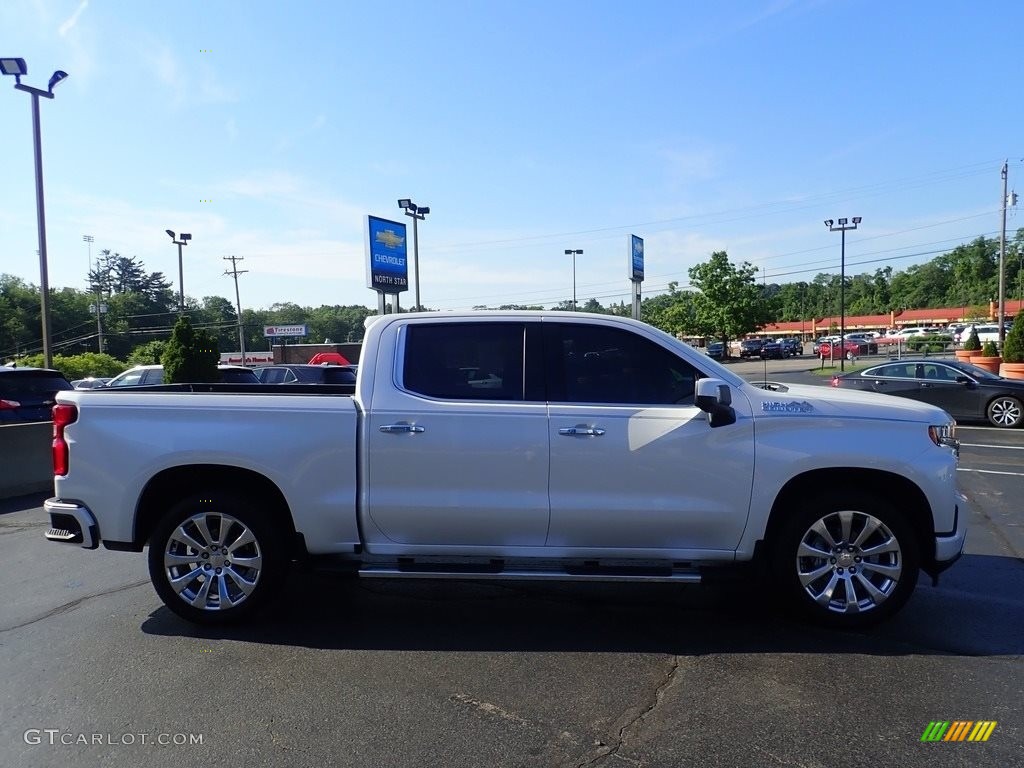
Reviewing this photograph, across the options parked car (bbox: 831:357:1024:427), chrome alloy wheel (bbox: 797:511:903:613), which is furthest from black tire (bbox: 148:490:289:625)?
parked car (bbox: 831:357:1024:427)

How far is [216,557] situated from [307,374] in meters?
15.2

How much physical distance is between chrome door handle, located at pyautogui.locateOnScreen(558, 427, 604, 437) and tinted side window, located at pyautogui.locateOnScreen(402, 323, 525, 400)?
38 centimetres

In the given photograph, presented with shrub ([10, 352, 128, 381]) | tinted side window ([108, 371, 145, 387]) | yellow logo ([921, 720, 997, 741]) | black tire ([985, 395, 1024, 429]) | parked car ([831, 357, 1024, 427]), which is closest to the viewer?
yellow logo ([921, 720, 997, 741])

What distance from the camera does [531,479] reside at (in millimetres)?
4441

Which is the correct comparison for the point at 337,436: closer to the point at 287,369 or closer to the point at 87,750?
the point at 87,750

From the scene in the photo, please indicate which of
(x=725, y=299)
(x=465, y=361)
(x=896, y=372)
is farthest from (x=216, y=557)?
(x=725, y=299)

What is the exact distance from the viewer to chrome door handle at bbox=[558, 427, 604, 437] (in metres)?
4.43

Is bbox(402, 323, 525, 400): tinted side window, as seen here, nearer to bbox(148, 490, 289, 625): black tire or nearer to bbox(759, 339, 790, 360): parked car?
bbox(148, 490, 289, 625): black tire

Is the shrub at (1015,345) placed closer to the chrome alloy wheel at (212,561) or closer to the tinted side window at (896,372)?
the tinted side window at (896,372)

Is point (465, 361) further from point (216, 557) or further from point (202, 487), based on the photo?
point (216, 557)

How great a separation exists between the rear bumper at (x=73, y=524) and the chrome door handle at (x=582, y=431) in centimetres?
298

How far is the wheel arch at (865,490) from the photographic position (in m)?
4.49

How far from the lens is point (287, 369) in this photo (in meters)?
20.0

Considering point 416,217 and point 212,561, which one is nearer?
point 212,561
